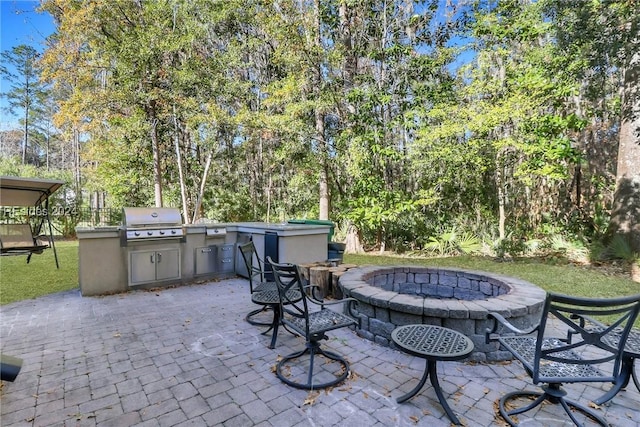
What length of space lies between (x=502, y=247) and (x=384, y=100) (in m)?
4.30

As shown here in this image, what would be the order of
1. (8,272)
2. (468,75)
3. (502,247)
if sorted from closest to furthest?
(8,272) < (502,247) < (468,75)

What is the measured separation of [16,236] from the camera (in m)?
5.36

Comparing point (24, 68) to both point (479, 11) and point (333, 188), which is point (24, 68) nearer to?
point (333, 188)

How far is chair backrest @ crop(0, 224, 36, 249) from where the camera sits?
204 inches

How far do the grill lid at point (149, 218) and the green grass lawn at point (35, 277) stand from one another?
54.6 inches

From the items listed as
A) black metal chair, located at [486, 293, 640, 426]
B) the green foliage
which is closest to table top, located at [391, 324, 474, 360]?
black metal chair, located at [486, 293, 640, 426]

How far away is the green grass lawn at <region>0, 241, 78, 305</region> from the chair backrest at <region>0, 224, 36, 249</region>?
21.6 inches

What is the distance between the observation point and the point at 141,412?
1.93 m

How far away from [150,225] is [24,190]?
96.2 inches

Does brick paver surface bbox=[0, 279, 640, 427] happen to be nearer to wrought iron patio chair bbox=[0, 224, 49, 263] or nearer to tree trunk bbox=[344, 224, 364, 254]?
wrought iron patio chair bbox=[0, 224, 49, 263]

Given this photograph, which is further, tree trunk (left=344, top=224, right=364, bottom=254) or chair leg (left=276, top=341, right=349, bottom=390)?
tree trunk (left=344, top=224, right=364, bottom=254)

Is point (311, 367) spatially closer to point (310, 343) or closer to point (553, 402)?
point (310, 343)

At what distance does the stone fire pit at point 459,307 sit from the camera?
2682 millimetres

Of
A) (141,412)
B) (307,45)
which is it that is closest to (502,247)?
(307,45)
